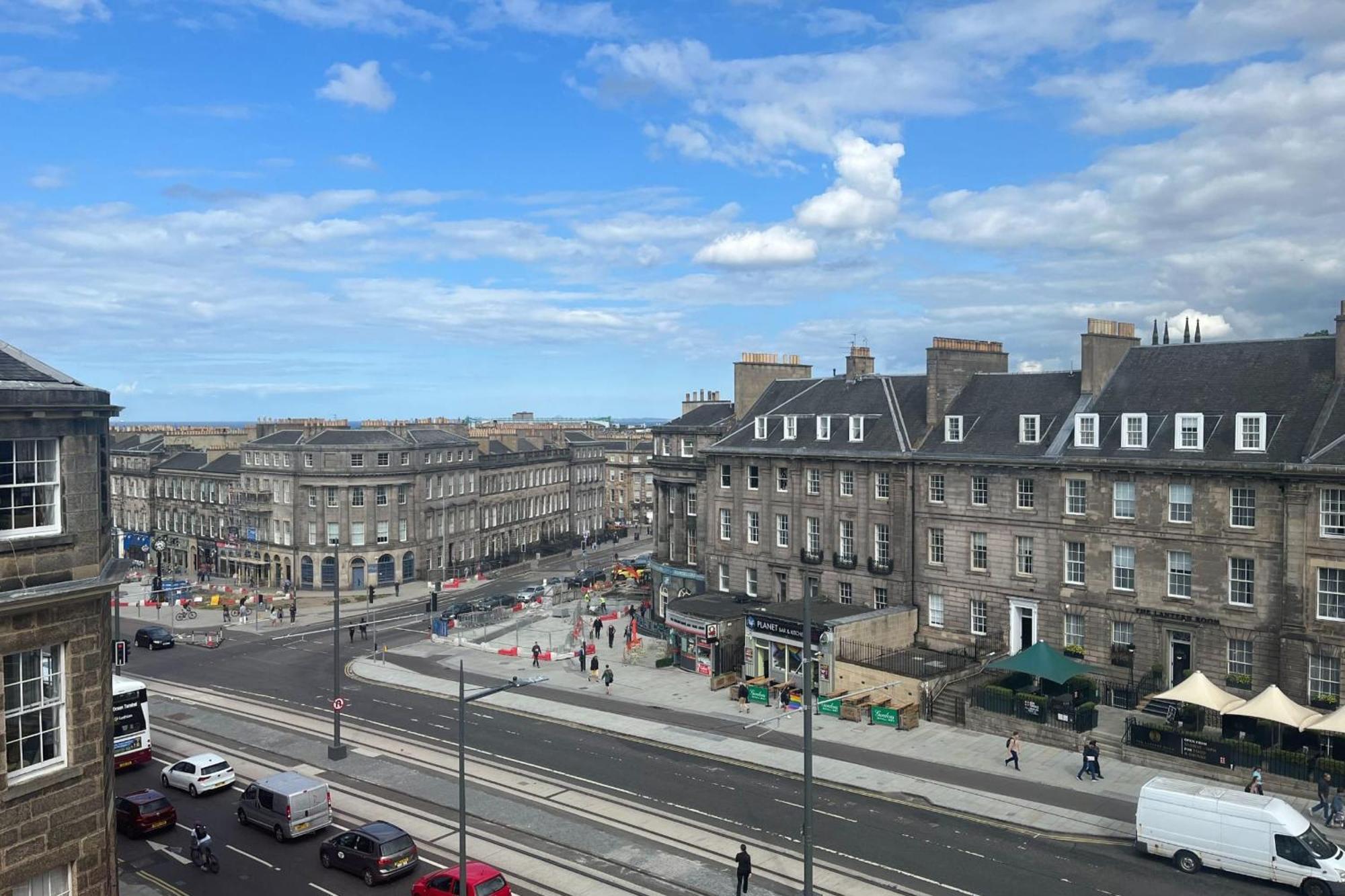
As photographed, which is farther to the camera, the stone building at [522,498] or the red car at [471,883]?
the stone building at [522,498]

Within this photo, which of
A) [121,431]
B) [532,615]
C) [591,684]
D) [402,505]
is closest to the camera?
[591,684]

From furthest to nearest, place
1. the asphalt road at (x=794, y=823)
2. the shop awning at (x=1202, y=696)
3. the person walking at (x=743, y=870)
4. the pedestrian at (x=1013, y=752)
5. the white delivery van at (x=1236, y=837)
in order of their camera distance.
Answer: the pedestrian at (x=1013, y=752), the shop awning at (x=1202, y=696), the asphalt road at (x=794, y=823), the white delivery van at (x=1236, y=837), the person walking at (x=743, y=870)

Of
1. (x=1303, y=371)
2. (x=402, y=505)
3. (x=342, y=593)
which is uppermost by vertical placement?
(x=1303, y=371)

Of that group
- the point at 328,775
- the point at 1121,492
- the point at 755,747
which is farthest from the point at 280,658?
the point at 1121,492

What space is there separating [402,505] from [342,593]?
29.6 feet

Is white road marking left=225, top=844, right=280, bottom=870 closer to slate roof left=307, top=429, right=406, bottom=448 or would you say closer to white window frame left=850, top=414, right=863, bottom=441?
white window frame left=850, top=414, right=863, bottom=441

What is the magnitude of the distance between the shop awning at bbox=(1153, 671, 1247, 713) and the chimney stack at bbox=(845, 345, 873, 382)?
2813cm

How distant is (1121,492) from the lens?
4538 cm

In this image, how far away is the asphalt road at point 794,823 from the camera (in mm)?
27562

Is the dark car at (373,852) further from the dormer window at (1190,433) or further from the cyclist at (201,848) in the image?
the dormer window at (1190,433)

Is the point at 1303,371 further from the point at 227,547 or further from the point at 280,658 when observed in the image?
the point at 227,547

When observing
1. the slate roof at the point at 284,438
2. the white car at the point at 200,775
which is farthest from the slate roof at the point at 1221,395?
the slate roof at the point at 284,438

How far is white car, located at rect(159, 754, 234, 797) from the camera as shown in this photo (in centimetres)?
3550

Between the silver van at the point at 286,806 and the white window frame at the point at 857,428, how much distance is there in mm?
34441
